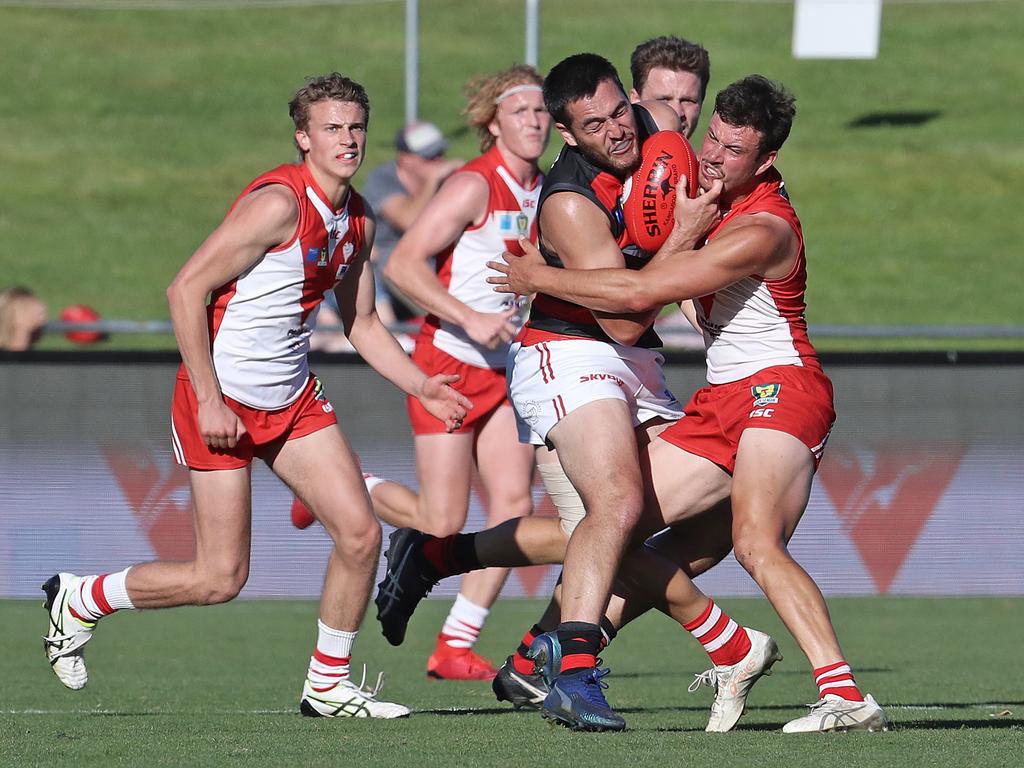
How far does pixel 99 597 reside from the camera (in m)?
6.18

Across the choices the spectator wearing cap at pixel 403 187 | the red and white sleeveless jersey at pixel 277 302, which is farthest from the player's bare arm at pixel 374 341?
the spectator wearing cap at pixel 403 187

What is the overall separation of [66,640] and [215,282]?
4.87ft

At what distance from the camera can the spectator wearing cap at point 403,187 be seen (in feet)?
39.3

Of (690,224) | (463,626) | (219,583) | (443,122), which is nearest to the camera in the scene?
(690,224)

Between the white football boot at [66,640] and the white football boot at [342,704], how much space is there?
0.87 meters

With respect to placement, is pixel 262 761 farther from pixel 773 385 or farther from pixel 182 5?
pixel 182 5

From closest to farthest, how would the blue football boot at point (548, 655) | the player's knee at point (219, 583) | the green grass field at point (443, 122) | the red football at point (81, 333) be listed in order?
the blue football boot at point (548, 655), the player's knee at point (219, 583), the red football at point (81, 333), the green grass field at point (443, 122)

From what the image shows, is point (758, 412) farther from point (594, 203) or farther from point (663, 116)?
point (663, 116)

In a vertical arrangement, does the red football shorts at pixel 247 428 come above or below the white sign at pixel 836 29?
below

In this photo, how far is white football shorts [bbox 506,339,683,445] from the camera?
18.5ft

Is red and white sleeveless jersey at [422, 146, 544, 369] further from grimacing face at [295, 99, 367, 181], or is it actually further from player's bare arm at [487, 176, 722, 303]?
player's bare arm at [487, 176, 722, 303]

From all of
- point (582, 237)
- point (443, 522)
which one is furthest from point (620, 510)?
point (443, 522)

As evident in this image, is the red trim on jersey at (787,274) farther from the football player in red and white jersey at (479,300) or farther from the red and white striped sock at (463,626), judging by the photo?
the red and white striped sock at (463,626)

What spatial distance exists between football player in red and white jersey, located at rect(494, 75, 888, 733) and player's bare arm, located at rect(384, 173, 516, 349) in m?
1.68
